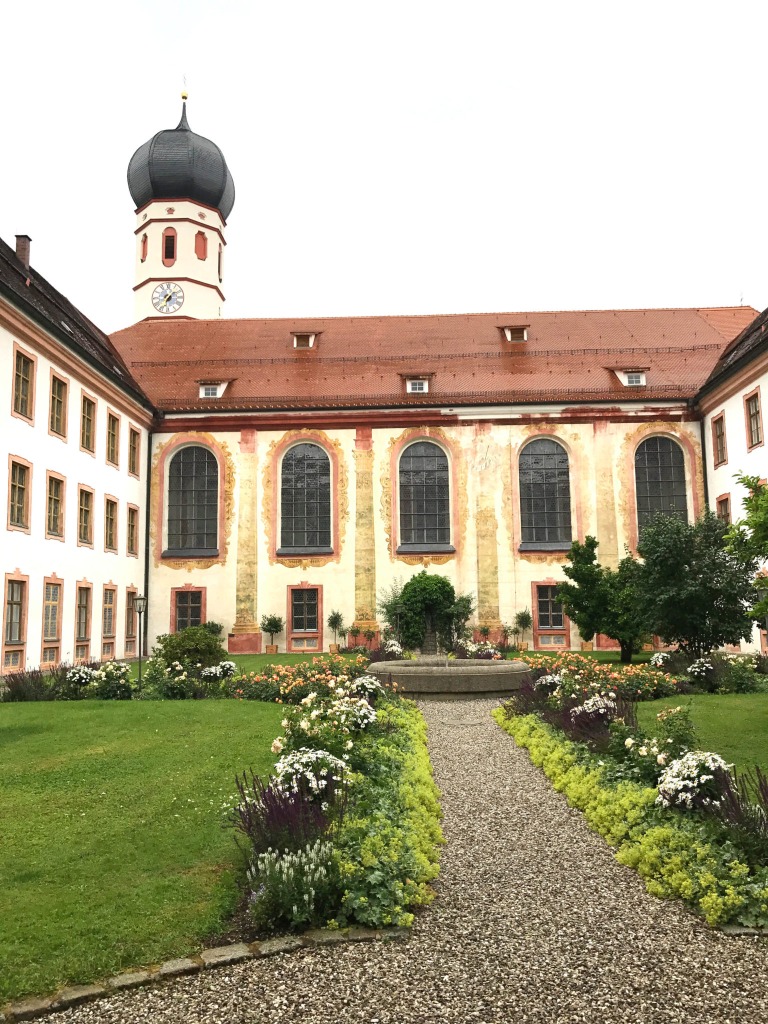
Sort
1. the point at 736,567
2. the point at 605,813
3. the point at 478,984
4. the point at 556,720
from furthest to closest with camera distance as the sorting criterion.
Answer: the point at 736,567, the point at 556,720, the point at 605,813, the point at 478,984

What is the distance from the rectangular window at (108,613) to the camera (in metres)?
26.7

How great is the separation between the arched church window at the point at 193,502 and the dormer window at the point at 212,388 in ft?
6.79

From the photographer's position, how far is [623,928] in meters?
5.53

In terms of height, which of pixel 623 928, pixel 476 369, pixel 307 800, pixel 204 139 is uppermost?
pixel 204 139

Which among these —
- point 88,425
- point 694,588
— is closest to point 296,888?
point 694,588

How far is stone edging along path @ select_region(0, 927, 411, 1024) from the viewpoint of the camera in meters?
4.52

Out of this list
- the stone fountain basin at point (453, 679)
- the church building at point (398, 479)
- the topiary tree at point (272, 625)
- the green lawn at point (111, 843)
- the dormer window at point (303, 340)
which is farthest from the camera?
the dormer window at point (303, 340)

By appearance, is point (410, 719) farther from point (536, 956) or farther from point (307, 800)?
point (536, 956)

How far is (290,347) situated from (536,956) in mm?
31711

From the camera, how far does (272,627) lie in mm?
30328

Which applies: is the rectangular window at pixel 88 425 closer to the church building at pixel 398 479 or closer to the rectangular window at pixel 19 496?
the church building at pixel 398 479

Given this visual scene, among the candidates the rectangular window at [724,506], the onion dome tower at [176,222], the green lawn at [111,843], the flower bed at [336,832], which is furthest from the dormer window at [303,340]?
the flower bed at [336,832]

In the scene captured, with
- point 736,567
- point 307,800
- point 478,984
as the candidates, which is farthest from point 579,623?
point 478,984

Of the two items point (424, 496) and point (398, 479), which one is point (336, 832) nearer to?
point (424, 496)
